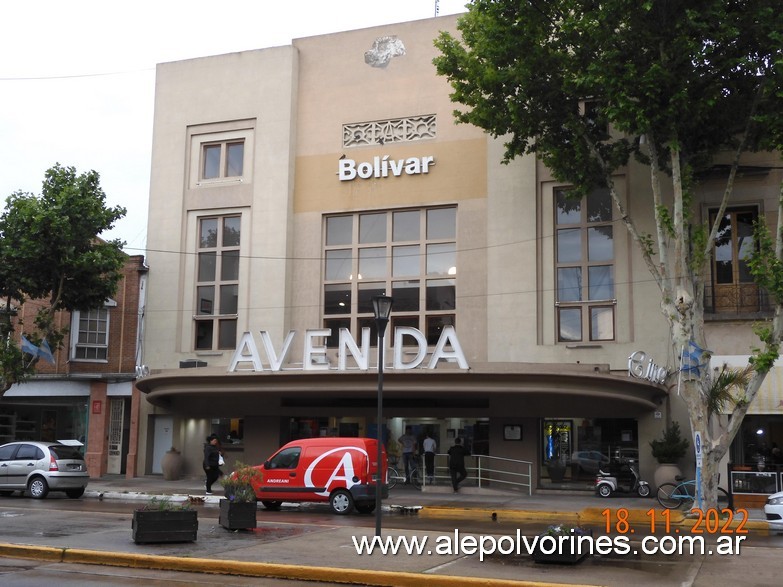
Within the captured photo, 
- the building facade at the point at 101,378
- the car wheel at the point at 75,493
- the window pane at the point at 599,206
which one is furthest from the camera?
the building facade at the point at 101,378

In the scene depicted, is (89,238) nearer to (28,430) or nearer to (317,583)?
(28,430)

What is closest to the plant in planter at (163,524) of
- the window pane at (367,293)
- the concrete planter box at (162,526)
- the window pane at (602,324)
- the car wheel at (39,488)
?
the concrete planter box at (162,526)

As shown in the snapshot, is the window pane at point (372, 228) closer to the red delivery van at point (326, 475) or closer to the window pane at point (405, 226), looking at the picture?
the window pane at point (405, 226)

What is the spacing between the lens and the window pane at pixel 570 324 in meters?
28.5

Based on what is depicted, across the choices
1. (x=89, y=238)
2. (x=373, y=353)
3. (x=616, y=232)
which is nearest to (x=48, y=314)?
(x=89, y=238)

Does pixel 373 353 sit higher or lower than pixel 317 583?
higher

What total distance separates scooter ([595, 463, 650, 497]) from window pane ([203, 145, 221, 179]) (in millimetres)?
18561

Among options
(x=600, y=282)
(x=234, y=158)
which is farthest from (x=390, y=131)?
(x=600, y=282)

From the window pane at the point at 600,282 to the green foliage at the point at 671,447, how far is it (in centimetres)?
474

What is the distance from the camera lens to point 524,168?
97.0 feet

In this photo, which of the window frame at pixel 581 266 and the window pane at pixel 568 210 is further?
the window pane at pixel 568 210

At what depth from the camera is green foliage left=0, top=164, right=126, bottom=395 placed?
94.4ft

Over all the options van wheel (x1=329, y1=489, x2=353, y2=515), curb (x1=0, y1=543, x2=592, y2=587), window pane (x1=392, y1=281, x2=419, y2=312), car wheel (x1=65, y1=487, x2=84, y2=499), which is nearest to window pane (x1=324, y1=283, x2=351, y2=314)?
window pane (x1=392, y1=281, x2=419, y2=312)

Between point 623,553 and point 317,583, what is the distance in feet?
17.7
